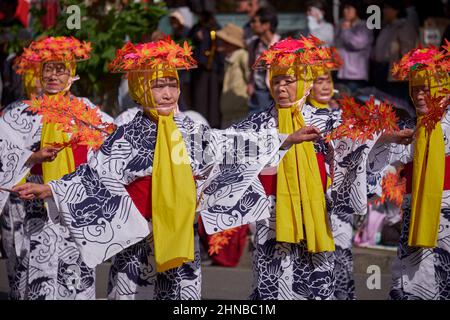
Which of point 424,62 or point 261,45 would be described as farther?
point 261,45

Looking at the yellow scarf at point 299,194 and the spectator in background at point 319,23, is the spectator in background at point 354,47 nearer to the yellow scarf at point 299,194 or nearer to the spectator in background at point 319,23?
the spectator in background at point 319,23

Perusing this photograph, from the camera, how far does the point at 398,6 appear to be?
12.0 m

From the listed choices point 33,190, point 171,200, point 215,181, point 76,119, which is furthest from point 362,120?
point 33,190

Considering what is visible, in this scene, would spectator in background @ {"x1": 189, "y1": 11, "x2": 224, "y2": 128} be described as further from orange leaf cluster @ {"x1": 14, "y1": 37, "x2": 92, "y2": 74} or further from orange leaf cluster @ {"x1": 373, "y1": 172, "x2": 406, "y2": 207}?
orange leaf cluster @ {"x1": 373, "y1": 172, "x2": 406, "y2": 207}

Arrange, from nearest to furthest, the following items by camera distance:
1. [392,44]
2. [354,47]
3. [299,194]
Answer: [299,194] < [392,44] < [354,47]

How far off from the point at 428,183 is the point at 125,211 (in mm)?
2009

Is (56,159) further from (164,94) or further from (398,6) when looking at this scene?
(398,6)

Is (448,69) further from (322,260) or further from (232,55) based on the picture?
(232,55)

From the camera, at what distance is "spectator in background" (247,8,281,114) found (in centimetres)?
1241

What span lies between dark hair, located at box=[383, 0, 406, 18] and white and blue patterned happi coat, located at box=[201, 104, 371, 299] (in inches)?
182

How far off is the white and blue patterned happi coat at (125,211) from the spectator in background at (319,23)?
5.68 m

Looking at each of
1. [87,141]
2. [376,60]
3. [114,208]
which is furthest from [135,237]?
[376,60]

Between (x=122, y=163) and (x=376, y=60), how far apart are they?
563 centimetres

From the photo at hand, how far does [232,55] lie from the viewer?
13.0m
